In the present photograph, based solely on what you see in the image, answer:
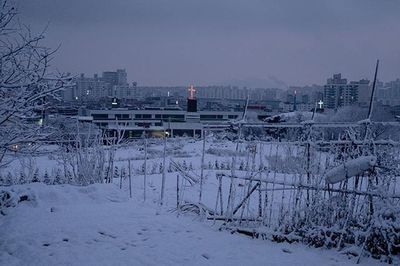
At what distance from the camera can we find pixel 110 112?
67.3 m

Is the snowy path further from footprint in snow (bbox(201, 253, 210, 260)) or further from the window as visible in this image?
the window

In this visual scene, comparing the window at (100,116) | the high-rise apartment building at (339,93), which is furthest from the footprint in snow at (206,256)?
the high-rise apartment building at (339,93)

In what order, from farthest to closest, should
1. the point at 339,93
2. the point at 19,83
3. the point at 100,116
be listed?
1. the point at 339,93
2. the point at 100,116
3. the point at 19,83

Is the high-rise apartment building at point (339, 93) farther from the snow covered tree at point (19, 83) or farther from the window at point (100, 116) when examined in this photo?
the snow covered tree at point (19, 83)

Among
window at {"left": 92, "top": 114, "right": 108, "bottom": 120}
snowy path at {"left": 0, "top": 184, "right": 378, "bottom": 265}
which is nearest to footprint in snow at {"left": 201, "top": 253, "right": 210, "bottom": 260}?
snowy path at {"left": 0, "top": 184, "right": 378, "bottom": 265}

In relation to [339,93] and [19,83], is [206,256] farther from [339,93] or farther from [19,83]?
[339,93]

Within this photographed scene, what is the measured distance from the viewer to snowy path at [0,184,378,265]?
5086 millimetres

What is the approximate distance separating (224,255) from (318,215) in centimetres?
162

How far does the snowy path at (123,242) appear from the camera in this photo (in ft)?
16.7

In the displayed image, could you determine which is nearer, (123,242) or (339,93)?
(123,242)

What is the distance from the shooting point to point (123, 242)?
5.72 metres

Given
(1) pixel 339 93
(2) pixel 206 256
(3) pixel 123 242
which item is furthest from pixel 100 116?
(1) pixel 339 93

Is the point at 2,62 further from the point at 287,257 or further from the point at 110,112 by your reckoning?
the point at 110,112

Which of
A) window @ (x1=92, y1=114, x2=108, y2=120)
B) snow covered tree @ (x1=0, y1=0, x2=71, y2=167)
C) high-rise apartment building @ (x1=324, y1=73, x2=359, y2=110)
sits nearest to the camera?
snow covered tree @ (x1=0, y1=0, x2=71, y2=167)
